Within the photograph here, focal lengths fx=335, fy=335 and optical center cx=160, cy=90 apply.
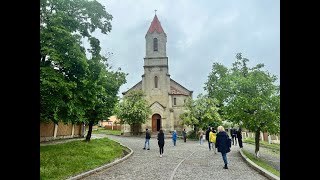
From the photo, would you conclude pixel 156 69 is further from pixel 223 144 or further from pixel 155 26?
pixel 223 144

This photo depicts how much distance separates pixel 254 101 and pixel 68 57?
10.3 meters

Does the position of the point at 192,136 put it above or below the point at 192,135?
below

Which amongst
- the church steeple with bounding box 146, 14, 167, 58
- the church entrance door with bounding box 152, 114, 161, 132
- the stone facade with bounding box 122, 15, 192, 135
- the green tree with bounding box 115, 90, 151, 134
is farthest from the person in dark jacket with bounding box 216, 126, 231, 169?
the church steeple with bounding box 146, 14, 167, 58

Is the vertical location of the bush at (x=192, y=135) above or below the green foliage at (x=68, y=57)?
below

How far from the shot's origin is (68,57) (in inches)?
489

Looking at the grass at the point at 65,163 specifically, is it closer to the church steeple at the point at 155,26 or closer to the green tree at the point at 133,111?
the green tree at the point at 133,111

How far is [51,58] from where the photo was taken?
12.0 meters

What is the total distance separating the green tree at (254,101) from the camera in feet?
58.4

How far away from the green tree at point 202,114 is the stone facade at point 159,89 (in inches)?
A: 201

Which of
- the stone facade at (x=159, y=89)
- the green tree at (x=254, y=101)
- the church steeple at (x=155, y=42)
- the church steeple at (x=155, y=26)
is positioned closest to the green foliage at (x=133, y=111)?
the stone facade at (x=159, y=89)

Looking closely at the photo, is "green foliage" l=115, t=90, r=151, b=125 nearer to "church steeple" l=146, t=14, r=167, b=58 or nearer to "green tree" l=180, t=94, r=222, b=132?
"green tree" l=180, t=94, r=222, b=132

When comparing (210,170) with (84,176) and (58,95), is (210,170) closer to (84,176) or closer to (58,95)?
(84,176)

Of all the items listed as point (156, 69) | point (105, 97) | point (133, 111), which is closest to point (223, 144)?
point (105, 97)
